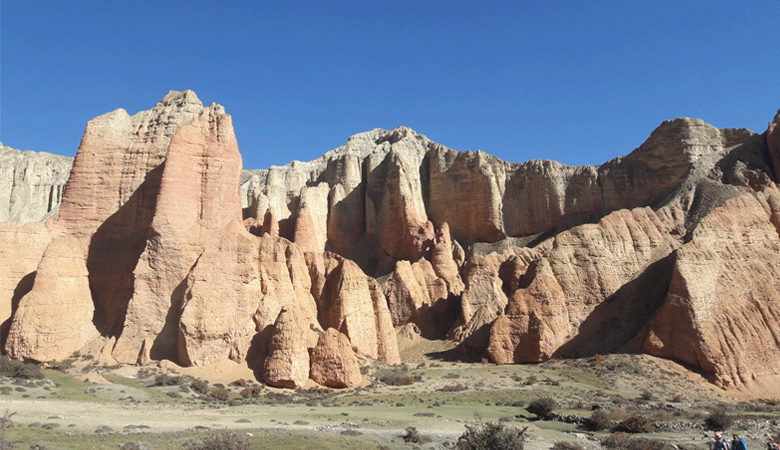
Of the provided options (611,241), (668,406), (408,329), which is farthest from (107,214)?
(611,241)

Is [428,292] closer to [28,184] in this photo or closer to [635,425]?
[635,425]

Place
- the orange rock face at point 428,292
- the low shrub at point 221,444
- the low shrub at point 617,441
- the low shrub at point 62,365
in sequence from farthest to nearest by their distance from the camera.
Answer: the orange rock face at point 428,292 < the low shrub at point 62,365 < the low shrub at point 617,441 < the low shrub at point 221,444

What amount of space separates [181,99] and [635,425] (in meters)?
36.3

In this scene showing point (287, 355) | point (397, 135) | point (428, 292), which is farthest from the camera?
point (397, 135)

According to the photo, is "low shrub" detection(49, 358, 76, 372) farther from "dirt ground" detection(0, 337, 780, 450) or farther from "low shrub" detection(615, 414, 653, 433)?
"low shrub" detection(615, 414, 653, 433)

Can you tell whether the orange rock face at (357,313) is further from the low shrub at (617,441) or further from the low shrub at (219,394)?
→ the low shrub at (617,441)

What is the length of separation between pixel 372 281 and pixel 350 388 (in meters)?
15.1

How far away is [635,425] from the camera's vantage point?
917 inches

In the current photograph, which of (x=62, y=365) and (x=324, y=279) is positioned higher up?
(x=324, y=279)

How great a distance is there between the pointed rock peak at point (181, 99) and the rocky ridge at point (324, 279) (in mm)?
165

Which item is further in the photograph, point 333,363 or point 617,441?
point 333,363

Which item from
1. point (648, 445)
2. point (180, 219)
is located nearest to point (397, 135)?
point (180, 219)

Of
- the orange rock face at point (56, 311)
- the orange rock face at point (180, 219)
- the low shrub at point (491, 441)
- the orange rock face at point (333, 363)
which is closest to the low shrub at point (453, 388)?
the orange rock face at point (333, 363)

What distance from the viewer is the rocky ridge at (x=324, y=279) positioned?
109 feet
